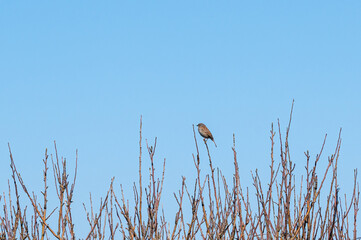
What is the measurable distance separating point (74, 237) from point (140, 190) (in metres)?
0.77

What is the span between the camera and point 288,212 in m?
6.14

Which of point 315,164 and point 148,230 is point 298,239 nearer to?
point 315,164

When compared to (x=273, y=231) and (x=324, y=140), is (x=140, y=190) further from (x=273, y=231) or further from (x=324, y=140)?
(x=324, y=140)

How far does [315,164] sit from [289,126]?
465 millimetres

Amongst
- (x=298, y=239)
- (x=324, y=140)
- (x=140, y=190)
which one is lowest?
(x=298, y=239)

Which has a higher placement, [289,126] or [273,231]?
[289,126]

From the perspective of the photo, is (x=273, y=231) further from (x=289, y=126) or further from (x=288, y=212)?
(x=289, y=126)

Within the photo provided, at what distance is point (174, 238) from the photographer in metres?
6.35

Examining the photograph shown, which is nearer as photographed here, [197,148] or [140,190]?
[140,190]

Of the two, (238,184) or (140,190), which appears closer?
(140,190)

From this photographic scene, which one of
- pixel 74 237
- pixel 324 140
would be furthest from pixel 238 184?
pixel 74 237

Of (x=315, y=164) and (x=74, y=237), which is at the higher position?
(x=315, y=164)

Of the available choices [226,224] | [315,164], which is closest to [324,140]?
[315,164]

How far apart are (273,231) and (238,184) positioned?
679mm
